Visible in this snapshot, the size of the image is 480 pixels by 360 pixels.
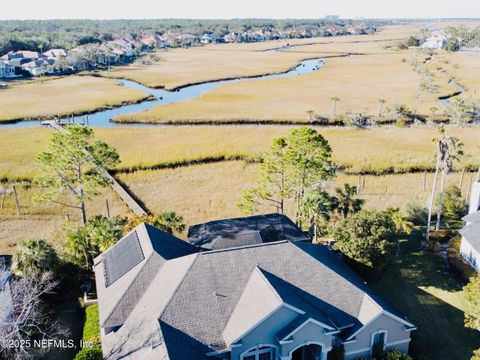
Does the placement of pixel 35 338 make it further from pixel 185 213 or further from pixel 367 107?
pixel 367 107

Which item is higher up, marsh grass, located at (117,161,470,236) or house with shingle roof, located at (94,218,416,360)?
house with shingle roof, located at (94,218,416,360)

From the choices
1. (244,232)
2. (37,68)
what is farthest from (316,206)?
(37,68)

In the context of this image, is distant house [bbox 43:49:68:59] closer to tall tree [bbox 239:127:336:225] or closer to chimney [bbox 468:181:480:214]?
tall tree [bbox 239:127:336:225]

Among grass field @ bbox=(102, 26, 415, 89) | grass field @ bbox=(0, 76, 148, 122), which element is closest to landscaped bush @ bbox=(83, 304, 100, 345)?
grass field @ bbox=(0, 76, 148, 122)

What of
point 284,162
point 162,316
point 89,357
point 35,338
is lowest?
point 35,338

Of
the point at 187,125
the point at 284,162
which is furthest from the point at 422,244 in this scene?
the point at 187,125

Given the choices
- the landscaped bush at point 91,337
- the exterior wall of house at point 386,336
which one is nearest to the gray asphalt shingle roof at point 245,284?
the exterior wall of house at point 386,336
